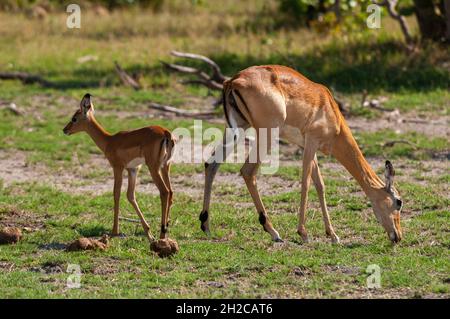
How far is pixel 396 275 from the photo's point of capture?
20.9 feet

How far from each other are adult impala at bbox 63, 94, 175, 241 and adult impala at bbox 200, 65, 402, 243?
1.39 ft

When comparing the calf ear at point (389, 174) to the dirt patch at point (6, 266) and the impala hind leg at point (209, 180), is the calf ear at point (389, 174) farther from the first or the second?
the dirt patch at point (6, 266)

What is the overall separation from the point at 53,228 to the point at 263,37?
9787 millimetres

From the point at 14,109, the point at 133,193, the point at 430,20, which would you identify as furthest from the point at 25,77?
the point at 133,193

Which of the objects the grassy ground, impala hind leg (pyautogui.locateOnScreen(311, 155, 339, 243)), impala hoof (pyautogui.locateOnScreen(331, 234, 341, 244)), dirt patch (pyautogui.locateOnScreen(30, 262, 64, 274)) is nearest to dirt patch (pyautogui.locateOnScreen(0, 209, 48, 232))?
the grassy ground

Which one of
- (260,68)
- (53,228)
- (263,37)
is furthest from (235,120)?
(263,37)

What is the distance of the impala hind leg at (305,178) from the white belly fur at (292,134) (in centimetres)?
8

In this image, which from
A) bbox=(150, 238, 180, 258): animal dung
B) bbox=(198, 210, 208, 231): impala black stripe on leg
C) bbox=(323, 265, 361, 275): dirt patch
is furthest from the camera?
bbox=(198, 210, 208, 231): impala black stripe on leg

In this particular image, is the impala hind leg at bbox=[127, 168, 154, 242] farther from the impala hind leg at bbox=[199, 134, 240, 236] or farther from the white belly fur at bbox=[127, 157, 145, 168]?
the impala hind leg at bbox=[199, 134, 240, 236]

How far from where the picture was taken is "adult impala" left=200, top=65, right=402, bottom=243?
7.33 metres

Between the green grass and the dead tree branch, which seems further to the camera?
the dead tree branch

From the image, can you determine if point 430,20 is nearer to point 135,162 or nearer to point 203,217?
point 203,217

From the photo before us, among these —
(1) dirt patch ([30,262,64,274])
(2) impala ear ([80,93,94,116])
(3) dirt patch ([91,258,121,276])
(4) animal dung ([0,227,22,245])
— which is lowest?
(4) animal dung ([0,227,22,245])

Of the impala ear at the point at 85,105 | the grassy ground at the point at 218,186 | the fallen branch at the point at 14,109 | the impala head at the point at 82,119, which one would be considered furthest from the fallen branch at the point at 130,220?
the fallen branch at the point at 14,109
